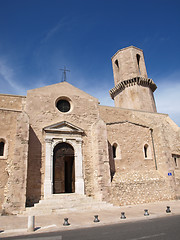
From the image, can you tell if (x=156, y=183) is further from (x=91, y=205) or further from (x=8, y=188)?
(x=8, y=188)

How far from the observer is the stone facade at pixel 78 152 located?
35.4ft

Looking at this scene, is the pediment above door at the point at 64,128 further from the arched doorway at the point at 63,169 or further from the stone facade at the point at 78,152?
the arched doorway at the point at 63,169

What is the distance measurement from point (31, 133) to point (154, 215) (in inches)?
321

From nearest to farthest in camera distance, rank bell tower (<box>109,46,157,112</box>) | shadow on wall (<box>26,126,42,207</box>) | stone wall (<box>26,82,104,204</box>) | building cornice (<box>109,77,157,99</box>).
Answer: shadow on wall (<box>26,126,42,207</box>)
stone wall (<box>26,82,104,204</box>)
bell tower (<box>109,46,157,112</box>)
building cornice (<box>109,77,157,99</box>)

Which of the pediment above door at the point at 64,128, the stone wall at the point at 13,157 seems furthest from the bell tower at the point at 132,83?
the stone wall at the point at 13,157

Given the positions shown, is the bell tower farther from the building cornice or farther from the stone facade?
the stone facade

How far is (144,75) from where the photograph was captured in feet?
77.7

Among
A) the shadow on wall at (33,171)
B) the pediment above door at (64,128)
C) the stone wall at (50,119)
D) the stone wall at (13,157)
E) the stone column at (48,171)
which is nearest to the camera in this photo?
the stone wall at (13,157)

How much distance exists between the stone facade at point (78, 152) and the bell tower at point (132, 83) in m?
5.87

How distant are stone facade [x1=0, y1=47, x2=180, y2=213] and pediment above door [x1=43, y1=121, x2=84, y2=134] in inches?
1.8

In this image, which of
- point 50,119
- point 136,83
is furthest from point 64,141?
point 136,83

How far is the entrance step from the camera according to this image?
370 inches

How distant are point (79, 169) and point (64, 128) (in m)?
2.90

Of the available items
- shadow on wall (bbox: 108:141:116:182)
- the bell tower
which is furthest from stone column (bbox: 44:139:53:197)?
the bell tower
